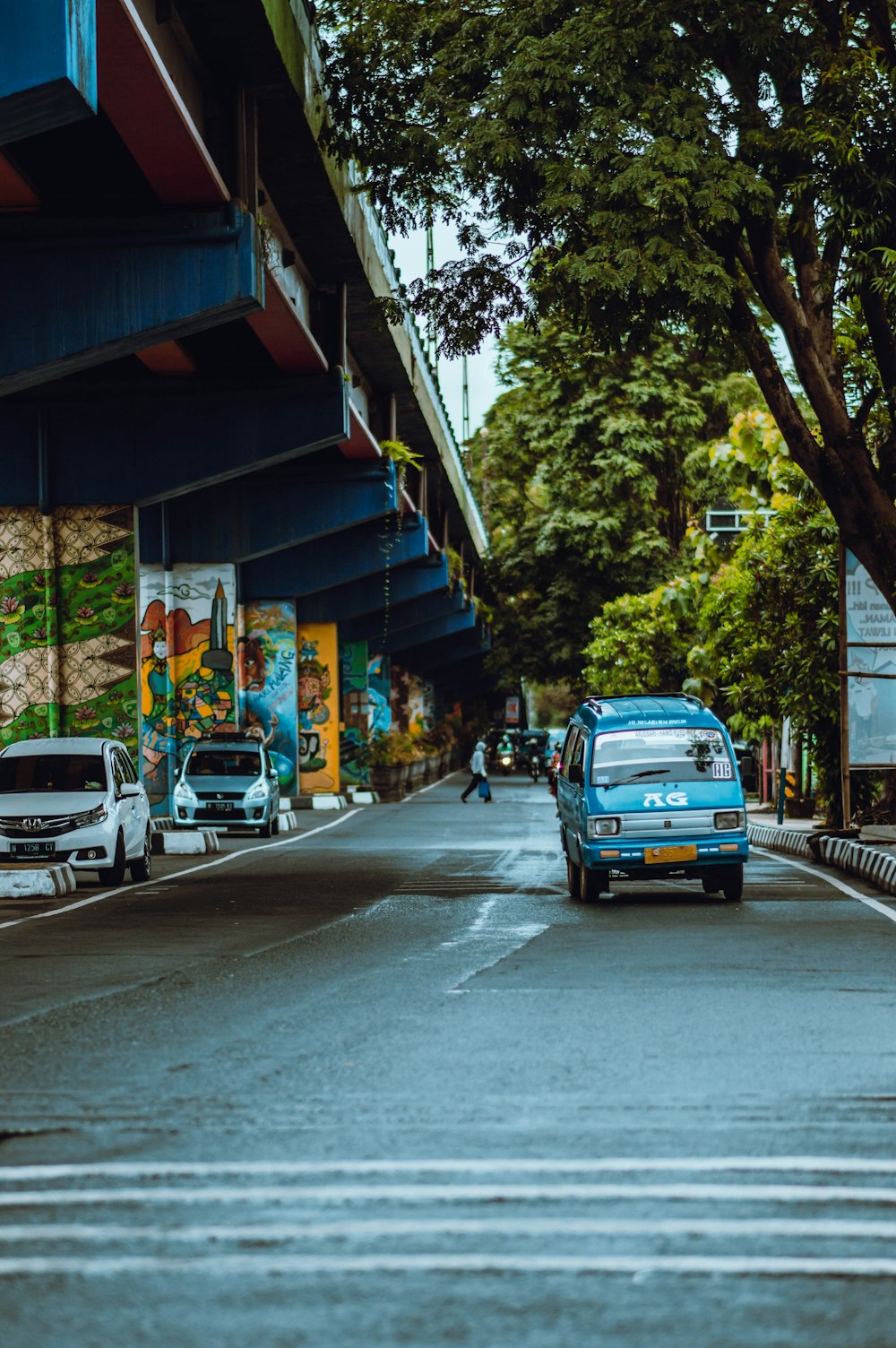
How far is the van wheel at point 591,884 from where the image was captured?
17906 millimetres

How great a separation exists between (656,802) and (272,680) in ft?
93.0

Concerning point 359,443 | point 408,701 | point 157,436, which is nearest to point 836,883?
point 157,436

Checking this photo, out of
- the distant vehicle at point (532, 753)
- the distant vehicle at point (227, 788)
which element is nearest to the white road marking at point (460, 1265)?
the distant vehicle at point (227, 788)

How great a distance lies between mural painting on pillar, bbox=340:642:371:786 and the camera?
56312 millimetres

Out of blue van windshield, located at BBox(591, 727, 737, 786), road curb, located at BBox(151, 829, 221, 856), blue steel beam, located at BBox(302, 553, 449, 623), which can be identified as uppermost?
blue steel beam, located at BBox(302, 553, 449, 623)

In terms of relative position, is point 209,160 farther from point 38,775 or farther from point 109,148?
point 38,775

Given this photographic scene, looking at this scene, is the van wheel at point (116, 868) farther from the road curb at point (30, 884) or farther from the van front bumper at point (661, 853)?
the van front bumper at point (661, 853)

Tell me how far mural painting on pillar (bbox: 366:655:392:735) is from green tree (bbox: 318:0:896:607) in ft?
124

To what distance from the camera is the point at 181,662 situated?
36969 millimetres

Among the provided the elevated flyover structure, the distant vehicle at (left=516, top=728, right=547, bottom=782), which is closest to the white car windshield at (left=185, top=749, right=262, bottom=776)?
the elevated flyover structure

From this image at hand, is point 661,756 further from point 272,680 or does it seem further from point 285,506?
point 272,680

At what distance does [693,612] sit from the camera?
4109 cm

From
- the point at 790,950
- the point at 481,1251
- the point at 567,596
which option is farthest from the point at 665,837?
the point at 567,596

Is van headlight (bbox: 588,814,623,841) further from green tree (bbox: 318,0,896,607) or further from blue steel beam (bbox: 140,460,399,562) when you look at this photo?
blue steel beam (bbox: 140,460,399,562)
